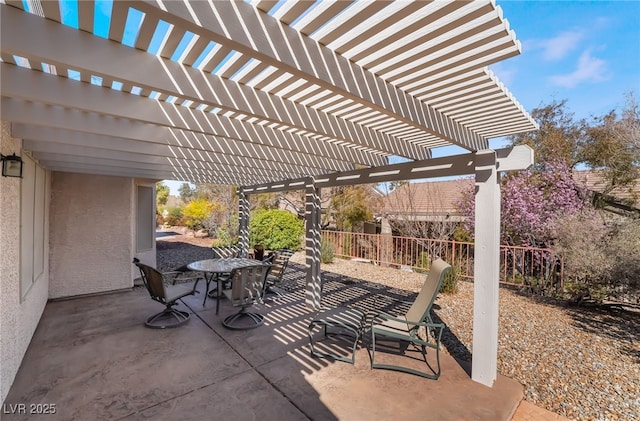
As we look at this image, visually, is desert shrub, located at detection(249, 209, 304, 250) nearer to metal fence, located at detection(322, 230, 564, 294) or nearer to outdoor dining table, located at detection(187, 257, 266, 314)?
metal fence, located at detection(322, 230, 564, 294)

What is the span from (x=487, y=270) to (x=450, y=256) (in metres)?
6.49

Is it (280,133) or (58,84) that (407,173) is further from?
(58,84)

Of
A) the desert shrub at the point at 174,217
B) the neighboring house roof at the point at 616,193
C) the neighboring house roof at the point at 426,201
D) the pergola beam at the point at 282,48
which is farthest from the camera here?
the desert shrub at the point at 174,217

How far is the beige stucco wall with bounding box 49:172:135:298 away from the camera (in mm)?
6055

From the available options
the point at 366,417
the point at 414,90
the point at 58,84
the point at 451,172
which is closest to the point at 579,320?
the point at 451,172

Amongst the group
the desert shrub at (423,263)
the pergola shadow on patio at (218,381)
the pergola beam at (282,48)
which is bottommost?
the pergola shadow on patio at (218,381)

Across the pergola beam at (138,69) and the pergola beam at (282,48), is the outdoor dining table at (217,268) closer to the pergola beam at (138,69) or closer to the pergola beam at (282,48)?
the pergola beam at (138,69)

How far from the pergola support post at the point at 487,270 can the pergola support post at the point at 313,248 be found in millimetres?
3094

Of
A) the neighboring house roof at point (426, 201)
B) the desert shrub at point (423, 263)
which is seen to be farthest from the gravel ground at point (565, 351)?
the neighboring house roof at point (426, 201)

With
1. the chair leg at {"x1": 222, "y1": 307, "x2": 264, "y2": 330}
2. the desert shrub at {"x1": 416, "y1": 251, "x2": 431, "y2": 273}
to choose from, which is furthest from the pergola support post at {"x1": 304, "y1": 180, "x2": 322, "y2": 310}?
the desert shrub at {"x1": 416, "y1": 251, "x2": 431, "y2": 273}

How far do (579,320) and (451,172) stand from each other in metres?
4.10

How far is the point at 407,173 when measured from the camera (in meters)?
4.28

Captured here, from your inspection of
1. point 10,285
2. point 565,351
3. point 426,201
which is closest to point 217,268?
point 10,285

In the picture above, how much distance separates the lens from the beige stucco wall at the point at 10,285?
8.80ft
